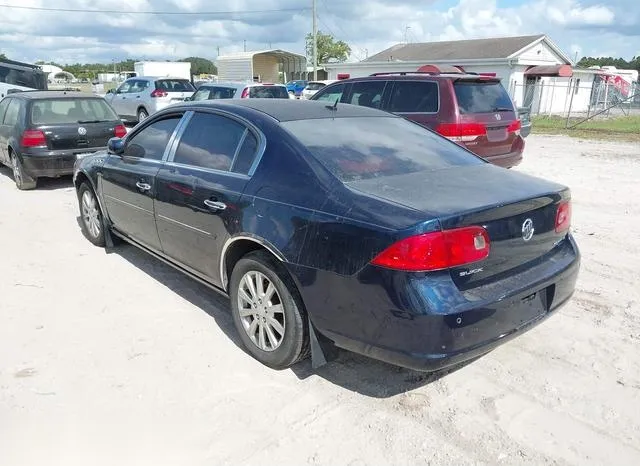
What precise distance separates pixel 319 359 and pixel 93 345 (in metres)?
1.67

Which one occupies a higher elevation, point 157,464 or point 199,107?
point 199,107

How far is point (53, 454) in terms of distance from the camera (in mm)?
2699

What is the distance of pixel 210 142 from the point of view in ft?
12.8

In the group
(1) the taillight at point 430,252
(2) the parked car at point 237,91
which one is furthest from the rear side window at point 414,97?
(2) the parked car at point 237,91

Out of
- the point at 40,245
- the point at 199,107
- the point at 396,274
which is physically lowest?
the point at 40,245

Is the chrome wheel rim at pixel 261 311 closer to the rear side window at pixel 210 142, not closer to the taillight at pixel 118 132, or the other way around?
the rear side window at pixel 210 142

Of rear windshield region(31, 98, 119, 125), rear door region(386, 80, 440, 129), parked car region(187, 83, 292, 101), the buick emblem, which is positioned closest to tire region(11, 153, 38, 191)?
rear windshield region(31, 98, 119, 125)

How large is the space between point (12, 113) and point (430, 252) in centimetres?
890

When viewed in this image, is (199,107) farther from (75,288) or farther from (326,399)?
(326,399)

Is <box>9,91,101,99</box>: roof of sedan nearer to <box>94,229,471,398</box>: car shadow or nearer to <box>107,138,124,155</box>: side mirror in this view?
<box>107,138,124,155</box>: side mirror

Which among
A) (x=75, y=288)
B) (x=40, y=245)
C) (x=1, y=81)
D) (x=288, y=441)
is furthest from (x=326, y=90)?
(x=1, y=81)

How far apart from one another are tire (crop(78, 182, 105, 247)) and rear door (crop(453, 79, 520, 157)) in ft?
15.6

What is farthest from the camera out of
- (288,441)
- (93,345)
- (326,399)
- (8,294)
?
(8,294)

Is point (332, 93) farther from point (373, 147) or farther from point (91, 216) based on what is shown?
point (373, 147)
